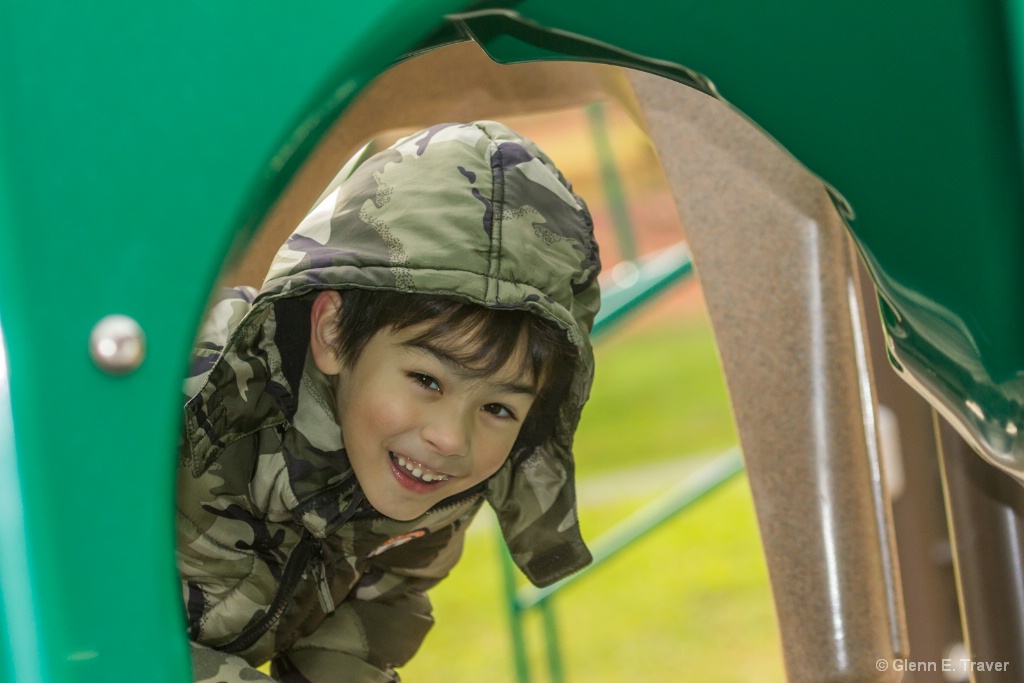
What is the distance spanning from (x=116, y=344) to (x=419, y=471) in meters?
0.50

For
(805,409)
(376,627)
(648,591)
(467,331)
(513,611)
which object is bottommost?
(648,591)

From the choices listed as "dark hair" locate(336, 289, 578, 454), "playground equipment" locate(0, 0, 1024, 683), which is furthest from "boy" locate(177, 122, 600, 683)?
"playground equipment" locate(0, 0, 1024, 683)

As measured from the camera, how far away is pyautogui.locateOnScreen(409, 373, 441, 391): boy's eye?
Answer: 747mm

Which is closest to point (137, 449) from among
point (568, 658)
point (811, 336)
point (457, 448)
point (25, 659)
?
point (25, 659)

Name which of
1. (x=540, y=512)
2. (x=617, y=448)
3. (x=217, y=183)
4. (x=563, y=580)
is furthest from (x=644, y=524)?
(x=617, y=448)

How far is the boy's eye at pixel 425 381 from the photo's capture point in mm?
747

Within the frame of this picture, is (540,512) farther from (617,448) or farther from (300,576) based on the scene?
(617,448)

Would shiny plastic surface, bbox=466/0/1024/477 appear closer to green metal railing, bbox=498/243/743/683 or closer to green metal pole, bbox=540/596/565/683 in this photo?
green metal railing, bbox=498/243/743/683

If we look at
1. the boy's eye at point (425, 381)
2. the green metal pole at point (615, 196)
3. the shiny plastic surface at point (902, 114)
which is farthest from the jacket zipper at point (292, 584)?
the green metal pole at point (615, 196)

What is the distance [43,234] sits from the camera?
10.5 inches

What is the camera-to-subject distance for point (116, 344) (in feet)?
0.89

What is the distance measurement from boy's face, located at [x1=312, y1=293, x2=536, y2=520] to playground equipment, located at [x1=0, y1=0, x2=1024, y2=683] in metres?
0.32

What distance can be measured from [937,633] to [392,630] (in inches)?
17.3

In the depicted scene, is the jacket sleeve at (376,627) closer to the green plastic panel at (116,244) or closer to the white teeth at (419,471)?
the white teeth at (419,471)
